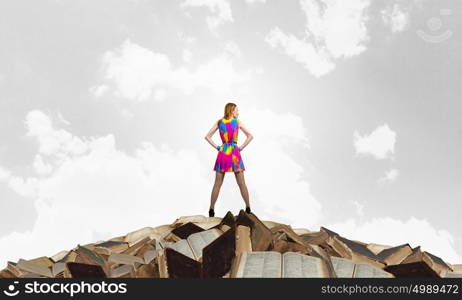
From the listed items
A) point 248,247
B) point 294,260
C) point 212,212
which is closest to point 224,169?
point 212,212

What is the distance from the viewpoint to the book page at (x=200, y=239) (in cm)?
722

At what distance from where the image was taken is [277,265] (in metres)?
6.36

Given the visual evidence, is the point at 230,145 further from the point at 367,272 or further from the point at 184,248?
the point at 367,272

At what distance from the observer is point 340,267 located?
6.70 meters

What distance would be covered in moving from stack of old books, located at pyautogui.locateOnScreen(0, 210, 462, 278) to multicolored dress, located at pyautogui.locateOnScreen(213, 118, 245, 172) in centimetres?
116

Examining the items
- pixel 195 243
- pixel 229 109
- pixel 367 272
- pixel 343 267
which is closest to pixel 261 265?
pixel 343 267

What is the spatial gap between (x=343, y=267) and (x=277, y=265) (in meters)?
0.89

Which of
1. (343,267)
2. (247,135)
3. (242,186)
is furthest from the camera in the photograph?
(242,186)

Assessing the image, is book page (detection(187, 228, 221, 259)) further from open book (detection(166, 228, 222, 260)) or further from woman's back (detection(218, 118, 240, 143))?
woman's back (detection(218, 118, 240, 143))

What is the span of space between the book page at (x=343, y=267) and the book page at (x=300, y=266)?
0.90 ft

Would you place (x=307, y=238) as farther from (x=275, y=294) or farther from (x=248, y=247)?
(x=275, y=294)

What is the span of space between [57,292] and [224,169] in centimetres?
456

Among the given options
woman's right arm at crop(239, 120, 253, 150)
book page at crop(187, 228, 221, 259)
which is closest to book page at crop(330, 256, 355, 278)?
book page at crop(187, 228, 221, 259)

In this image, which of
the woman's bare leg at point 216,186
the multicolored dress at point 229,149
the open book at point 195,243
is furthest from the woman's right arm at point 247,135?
the open book at point 195,243
